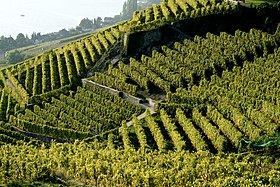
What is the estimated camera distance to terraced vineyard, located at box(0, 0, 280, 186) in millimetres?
23719

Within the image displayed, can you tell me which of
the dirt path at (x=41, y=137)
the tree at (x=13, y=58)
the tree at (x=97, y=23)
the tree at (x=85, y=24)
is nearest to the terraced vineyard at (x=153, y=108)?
the dirt path at (x=41, y=137)

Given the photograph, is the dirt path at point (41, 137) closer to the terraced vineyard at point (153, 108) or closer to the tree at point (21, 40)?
the terraced vineyard at point (153, 108)

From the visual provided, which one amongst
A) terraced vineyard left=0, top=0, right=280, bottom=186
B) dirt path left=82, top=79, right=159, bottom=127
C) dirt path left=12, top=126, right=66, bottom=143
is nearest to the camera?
terraced vineyard left=0, top=0, right=280, bottom=186

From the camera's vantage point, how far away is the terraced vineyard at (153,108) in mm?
23719

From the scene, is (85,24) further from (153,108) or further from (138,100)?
(153,108)

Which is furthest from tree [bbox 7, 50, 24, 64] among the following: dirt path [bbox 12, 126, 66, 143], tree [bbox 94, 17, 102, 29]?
dirt path [bbox 12, 126, 66, 143]

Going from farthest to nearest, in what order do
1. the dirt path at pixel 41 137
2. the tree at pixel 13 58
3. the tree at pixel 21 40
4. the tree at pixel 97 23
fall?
A: the tree at pixel 97 23
the tree at pixel 21 40
the tree at pixel 13 58
the dirt path at pixel 41 137

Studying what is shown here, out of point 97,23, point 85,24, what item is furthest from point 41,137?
point 97,23

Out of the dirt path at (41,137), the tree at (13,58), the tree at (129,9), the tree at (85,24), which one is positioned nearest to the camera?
the dirt path at (41,137)

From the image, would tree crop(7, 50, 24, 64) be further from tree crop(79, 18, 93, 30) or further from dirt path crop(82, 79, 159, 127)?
dirt path crop(82, 79, 159, 127)

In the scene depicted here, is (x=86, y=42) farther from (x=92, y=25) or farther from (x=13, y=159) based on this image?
(x=92, y=25)

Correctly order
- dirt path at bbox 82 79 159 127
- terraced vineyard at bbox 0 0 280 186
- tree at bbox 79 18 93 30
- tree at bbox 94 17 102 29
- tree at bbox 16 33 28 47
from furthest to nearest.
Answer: tree at bbox 94 17 102 29 → tree at bbox 79 18 93 30 → tree at bbox 16 33 28 47 → dirt path at bbox 82 79 159 127 → terraced vineyard at bbox 0 0 280 186

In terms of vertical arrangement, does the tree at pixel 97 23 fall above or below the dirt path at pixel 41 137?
above

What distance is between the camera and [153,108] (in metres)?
33.7
